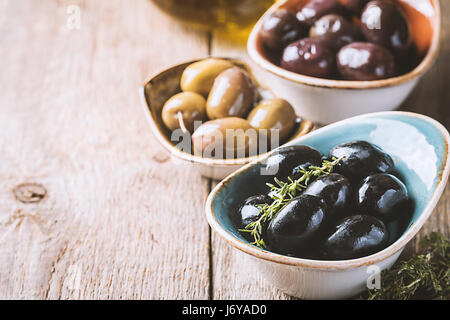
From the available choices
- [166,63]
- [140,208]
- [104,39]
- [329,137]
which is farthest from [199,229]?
[104,39]

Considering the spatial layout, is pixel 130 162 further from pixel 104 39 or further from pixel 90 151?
pixel 104 39

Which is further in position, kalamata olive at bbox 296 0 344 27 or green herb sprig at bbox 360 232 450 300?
kalamata olive at bbox 296 0 344 27

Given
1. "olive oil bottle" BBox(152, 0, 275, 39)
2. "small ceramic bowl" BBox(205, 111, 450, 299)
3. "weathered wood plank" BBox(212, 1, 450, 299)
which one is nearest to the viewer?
"small ceramic bowl" BBox(205, 111, 450, 299)

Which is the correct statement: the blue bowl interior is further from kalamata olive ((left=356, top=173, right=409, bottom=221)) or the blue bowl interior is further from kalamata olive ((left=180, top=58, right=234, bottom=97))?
kalamata olive ((left=180, top=58, right=234, bottom=97))

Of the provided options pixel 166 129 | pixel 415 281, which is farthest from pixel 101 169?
pixel 415 281

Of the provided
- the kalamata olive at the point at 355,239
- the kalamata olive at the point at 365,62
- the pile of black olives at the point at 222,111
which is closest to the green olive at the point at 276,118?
the pile of black olives at the point at 222,111

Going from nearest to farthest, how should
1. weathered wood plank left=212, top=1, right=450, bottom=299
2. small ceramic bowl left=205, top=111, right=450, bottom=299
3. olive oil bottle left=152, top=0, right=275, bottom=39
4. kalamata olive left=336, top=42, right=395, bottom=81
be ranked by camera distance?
small ceramic bowl left=205, top=111, right=450, bottom=299 < weathered wood plank left=212, top=1, right=450, bottom=299 < kalamata olive left=336, top=42, right=395, bottom=81 < olive oil bottle left=152, top=0, right=275, bottom=39

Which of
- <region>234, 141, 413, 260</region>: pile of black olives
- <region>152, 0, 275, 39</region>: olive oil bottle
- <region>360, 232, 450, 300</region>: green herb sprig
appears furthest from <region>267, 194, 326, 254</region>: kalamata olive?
<region>152, 0, 275, 39</region>: olive oil bottle
